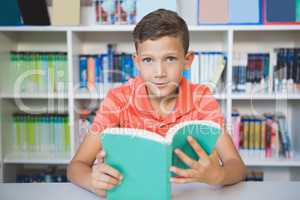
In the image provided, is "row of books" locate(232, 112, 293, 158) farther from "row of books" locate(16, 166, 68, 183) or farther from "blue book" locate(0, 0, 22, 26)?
"blue book" locate(0, 0, 22, 26)

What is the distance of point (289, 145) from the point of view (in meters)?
1.98

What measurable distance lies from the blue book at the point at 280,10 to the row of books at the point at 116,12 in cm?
70

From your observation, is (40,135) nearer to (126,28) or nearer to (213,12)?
(126,28)

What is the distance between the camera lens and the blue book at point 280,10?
5.80ft

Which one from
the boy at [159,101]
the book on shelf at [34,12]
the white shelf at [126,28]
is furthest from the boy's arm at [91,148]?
the book on shelf at [34,12]

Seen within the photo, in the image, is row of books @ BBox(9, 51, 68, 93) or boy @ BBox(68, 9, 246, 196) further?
row of books @ BBox(9, 51, 68, 93)

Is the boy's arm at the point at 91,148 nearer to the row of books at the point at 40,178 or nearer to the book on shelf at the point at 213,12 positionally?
the book on shelf at the point at 213,12

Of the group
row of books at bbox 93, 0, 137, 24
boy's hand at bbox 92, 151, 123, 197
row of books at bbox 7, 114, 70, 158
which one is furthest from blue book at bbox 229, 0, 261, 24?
boy's hand at bbox 92, 151, 123, 197

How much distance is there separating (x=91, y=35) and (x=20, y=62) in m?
0.45

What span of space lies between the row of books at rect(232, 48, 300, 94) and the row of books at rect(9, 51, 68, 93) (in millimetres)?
959

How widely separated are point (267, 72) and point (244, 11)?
14.7 inches

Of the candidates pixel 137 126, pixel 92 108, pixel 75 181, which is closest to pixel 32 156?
pixel 92 108

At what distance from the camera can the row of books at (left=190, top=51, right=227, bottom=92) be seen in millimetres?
1905

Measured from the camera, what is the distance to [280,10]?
179 cm
